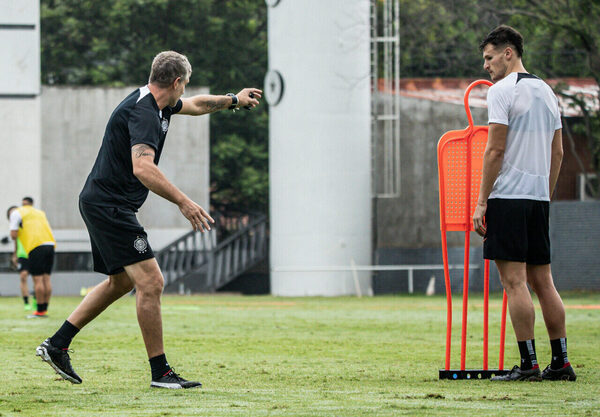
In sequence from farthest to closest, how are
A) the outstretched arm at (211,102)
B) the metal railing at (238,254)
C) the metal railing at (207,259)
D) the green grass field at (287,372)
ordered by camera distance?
the metal railing at (238,254) < the metal railing at (207,259) < the outstretched arm at (211,102) < the green grass field at (287,372)

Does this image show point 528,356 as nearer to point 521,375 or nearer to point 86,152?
point 521,375

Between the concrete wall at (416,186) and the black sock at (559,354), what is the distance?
83.1ft

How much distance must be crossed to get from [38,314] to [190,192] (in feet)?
58.7

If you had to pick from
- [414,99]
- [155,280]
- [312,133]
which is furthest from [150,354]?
[414,99]

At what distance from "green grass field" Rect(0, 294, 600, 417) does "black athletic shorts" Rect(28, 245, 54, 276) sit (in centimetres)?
165

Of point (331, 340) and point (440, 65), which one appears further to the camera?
point (440, 65)

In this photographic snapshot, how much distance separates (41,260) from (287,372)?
1053 centimetres

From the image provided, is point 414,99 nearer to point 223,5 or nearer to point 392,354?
point 223,5

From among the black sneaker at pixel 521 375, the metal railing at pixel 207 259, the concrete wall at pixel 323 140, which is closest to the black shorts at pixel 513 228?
the black sneaker at pixel 521 375

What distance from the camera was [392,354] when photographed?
35.0 feet

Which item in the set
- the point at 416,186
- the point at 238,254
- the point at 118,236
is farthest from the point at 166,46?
the point at 118,236

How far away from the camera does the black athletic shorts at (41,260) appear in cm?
1834

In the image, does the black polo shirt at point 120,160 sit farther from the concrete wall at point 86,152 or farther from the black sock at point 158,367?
the concrete wall at point 86,152

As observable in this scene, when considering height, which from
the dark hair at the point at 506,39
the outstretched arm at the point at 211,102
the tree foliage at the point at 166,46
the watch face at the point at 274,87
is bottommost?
the outstretched arm at the point at 211,102
